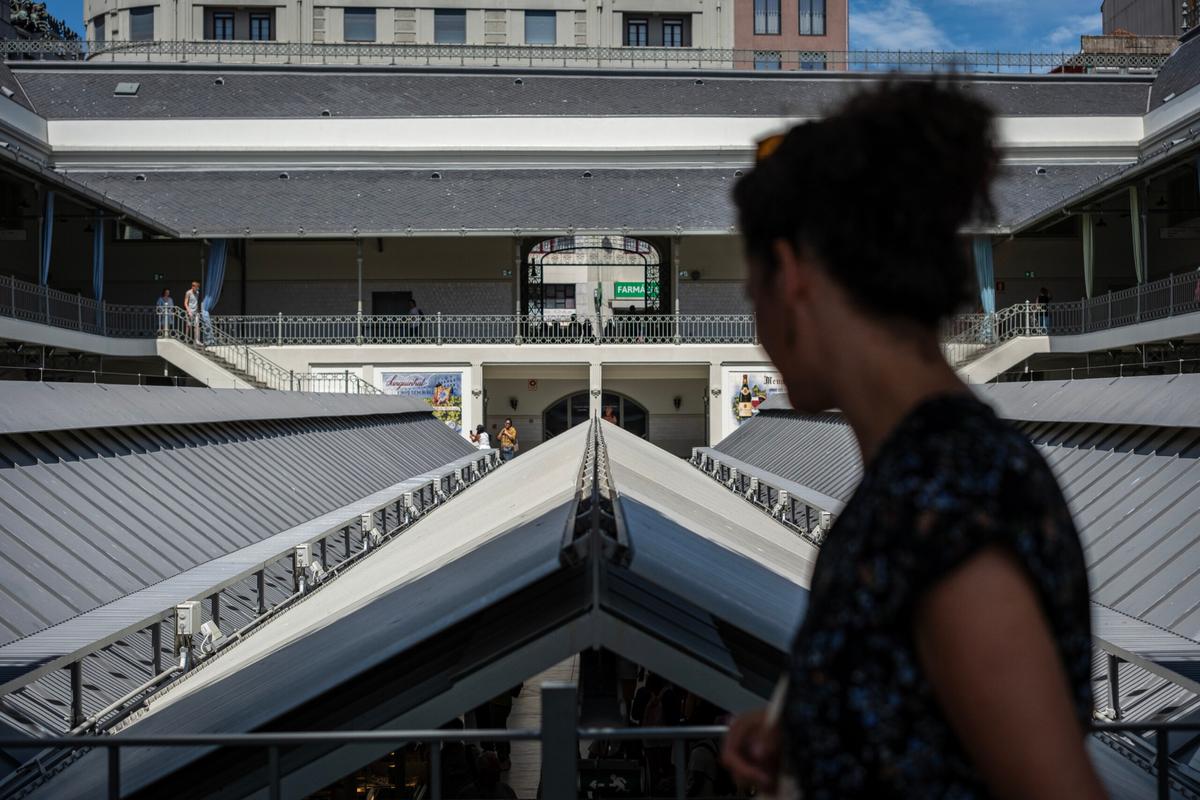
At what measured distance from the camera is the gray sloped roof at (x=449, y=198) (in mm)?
32031

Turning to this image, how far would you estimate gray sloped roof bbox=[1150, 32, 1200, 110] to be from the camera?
117 feet

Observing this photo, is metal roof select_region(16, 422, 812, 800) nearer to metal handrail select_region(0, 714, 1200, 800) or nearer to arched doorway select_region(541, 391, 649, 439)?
metal handrail select_region(0, 714, 1200, 800)

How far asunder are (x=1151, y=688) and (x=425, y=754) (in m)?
3.45

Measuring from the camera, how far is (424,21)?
50438 millimetres

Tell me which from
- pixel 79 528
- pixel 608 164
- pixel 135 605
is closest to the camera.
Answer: pixel 135 605

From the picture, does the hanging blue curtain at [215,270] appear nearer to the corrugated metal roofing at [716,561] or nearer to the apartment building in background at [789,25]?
the corrugated metal roofing at [716,561]

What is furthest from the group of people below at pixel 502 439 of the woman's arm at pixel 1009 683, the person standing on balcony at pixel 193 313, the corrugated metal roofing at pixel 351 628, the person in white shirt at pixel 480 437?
the woman's arm at pixel 1009 683

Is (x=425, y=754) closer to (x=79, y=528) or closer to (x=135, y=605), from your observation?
(x=135, y=605)

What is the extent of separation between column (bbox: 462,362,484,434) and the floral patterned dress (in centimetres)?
2912

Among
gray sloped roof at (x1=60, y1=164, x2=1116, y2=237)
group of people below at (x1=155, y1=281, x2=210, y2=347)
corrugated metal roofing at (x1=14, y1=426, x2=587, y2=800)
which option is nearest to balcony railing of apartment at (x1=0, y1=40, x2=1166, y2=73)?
gray sloped roof at (x1=60, y1=164, x2=1116, y2=237)

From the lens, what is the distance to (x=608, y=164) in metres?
37.4

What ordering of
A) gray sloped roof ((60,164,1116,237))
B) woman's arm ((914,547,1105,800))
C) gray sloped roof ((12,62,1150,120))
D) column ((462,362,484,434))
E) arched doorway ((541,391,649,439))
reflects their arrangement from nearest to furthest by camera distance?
woman's arm ((914,547,1105,800))
column ((462,362,484,434))
gray sloped roof ((60,164,1116,237))
arched doorway ((541,391,649,439))
gray sloped roof ((12,62,1150,120))

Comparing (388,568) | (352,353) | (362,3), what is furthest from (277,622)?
(362,3)

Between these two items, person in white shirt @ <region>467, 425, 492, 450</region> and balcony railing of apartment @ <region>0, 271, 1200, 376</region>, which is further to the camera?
person in white shirt @ <region>467, 425, 492, 450</region>
